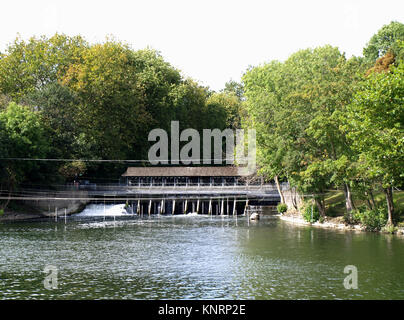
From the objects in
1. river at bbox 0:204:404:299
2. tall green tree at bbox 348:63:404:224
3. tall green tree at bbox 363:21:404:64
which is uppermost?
tall green tree at bbox 363:21:404:64

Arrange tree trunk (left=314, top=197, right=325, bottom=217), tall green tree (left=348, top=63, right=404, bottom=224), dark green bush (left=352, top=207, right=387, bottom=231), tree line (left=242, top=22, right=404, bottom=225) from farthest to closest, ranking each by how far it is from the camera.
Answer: tree trunk (left=314, top=197, right=325, bottom=217) → dark green bush (left=352, top=207, right=387, bottom=231) → tree line (left=242, top=22, right=404, bottom=225) → tall green tree (left=348, top=63, right=404, bottom=224)

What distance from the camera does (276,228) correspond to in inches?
2021

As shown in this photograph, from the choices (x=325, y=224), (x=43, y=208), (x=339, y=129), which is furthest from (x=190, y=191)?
(x=339, y=129)

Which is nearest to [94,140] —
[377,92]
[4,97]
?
[4,97]

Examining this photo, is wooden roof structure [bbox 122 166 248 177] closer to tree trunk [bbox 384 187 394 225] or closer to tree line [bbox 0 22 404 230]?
tree line [bbox 0 22 404 230]

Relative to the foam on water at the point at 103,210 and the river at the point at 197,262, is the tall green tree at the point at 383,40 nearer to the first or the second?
the river at the point at 197,262

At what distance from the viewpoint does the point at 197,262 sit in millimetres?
31922

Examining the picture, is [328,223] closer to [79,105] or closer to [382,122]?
[382,122]

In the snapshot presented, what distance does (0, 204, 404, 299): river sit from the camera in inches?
971

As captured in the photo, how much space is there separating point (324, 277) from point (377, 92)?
1329 centimetres

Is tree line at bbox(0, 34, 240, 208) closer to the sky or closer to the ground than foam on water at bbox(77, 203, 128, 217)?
closer to the sky

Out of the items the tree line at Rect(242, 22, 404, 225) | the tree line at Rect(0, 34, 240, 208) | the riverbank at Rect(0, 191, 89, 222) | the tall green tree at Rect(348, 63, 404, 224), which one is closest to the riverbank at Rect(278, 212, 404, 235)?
the tree line at Rect(242, 22, 404, 225)

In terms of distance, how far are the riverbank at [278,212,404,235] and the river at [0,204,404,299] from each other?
2065 mm
